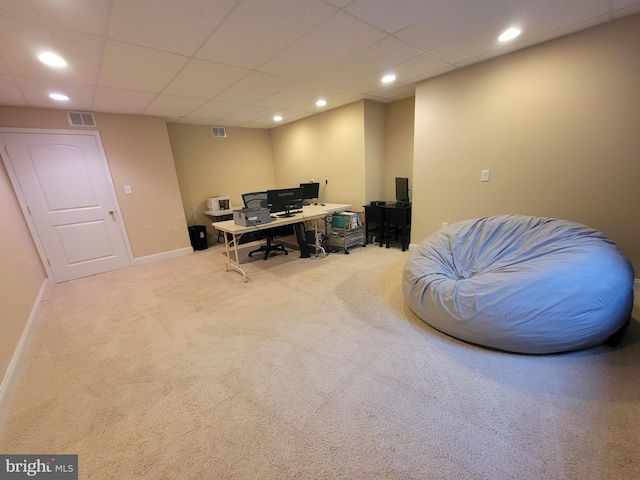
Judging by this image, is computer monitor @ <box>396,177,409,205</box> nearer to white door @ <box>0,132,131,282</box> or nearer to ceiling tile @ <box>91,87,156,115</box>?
ceiling tile @ <box>91,87,156,115</box>

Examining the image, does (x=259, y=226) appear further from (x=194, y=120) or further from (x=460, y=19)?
(x=194, y=120)

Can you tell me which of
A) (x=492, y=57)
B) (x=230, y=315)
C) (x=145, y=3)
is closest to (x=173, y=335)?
(x=230, y=315)

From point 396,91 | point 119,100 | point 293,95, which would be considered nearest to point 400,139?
point 396,91

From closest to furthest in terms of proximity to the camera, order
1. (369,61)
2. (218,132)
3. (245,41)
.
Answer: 1. (245,41)
2. (369,61)
3. (218,132)

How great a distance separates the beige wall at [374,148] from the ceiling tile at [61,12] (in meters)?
3.48

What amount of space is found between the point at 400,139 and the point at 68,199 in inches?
211

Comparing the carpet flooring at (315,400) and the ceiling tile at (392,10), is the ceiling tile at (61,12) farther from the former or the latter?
the carpet flooring at (315,400)

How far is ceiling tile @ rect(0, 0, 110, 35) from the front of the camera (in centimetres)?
151

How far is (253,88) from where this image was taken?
10.8 feet

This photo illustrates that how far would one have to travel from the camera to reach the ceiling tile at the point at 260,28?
1.75 metres

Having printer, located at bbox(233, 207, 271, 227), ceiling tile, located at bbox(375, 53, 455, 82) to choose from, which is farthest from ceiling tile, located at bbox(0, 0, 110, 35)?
ceiling tile, located at bbox(375, 53, 455, 82)

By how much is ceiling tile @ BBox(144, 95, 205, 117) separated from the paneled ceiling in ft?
0.29

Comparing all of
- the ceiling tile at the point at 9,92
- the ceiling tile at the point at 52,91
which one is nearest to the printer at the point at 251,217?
the ceiling tile at the point at 52,91

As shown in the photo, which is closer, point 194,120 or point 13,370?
point 13,370
